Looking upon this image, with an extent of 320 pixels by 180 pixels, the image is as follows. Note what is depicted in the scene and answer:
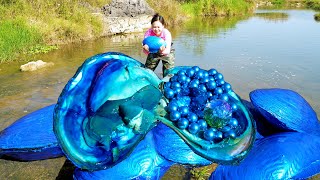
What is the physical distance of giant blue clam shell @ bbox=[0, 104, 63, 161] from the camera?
2.71 metres

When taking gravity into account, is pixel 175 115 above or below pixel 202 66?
above

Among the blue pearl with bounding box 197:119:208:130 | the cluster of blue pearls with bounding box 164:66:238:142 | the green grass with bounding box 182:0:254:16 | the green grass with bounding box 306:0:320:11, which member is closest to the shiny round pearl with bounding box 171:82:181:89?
the cluster of blue pearls with bounding box 164:66:238:142

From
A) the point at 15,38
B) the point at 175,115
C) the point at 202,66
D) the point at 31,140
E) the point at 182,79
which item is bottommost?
the point at 202,66

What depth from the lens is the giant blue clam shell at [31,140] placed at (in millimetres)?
2715

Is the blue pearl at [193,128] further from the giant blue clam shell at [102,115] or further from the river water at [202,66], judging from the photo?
the river water at [202,66]

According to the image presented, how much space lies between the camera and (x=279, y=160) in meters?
2.24

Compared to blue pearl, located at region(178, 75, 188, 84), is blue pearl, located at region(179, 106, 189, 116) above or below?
below

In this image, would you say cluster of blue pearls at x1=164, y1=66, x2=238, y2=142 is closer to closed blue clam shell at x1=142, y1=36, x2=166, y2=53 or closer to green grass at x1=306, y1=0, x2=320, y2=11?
closed blue clam shell at x1=142, y1=36, x2=166, y2=53

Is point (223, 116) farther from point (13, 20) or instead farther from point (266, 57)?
point (13, 20)

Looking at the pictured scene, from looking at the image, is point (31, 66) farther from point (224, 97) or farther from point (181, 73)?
point (224, 97)

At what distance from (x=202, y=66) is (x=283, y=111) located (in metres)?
5.60

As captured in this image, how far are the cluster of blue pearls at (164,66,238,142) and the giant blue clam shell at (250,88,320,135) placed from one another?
696mm

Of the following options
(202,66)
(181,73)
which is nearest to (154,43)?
(181,73)

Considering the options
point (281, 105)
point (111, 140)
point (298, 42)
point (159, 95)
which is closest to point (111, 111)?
point (111, 140)
